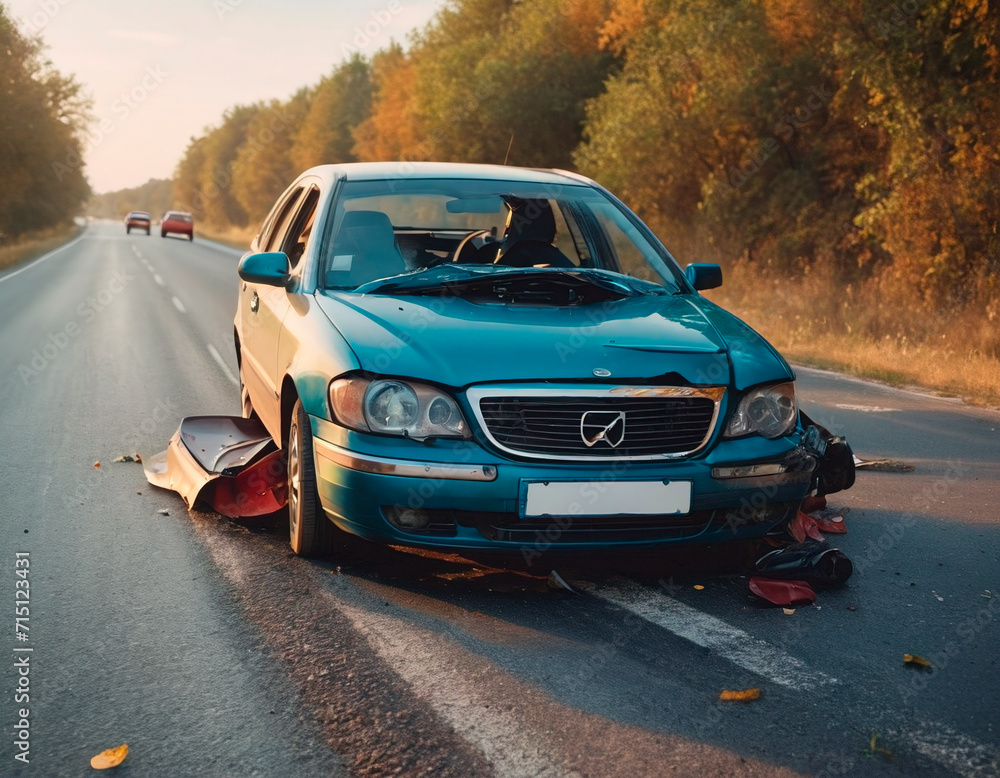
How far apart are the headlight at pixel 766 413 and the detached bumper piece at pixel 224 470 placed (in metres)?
2.11

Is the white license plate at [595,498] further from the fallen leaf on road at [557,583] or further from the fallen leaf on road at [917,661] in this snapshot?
the fallen leaf on road at [917,661]

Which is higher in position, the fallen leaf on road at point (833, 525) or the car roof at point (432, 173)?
the car roof at point (432, 173)

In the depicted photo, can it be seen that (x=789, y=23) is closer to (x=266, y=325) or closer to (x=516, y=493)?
(x=266, y=325)

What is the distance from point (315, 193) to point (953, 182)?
11.0 m

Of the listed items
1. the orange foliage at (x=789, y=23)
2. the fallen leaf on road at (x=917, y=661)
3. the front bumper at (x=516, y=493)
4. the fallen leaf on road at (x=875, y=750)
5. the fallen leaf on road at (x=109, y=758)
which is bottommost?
the fallen leaf on road at (x=109, y=758)

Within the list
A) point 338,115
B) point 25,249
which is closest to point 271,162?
point 338,115

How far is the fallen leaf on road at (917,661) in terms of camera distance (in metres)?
3.32

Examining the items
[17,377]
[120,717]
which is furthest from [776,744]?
[17,377]

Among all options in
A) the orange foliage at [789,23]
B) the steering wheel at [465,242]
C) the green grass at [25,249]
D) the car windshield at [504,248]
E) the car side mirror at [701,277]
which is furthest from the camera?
the green grass at [25,249]

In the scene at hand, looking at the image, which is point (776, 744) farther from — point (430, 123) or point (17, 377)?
point (430, 123)

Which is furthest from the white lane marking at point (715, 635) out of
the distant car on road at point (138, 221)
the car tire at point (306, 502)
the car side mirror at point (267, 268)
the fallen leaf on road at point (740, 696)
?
the distant car on road at point (138, 221)

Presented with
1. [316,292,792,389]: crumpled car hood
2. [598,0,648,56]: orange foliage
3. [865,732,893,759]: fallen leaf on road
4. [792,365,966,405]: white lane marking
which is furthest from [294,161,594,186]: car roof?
[598,0,648,56]: orange foliage

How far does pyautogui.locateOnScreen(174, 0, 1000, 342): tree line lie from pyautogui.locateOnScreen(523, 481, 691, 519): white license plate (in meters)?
2.82

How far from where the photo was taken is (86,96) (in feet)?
192
